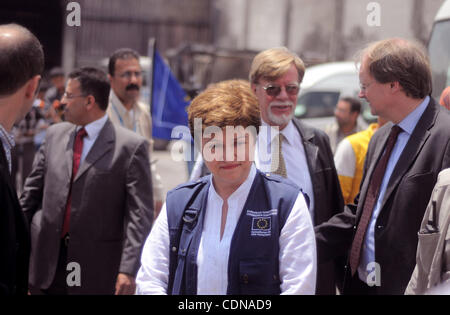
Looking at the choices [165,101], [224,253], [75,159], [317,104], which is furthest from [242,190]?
[317,104]

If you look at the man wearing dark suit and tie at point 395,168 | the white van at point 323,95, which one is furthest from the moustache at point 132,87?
the white van at point 323,95

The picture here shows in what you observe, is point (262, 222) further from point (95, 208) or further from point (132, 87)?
point (132, 87)

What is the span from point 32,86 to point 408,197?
5.68 feet

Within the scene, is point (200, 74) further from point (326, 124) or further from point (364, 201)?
point (364, 201)

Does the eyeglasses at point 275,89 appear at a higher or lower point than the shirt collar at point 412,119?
higher

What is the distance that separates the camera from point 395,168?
2.87 m

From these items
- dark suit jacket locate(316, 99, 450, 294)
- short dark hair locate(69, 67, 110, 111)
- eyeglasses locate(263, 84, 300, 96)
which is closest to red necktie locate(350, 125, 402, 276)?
dark suit jacket locate(316, 99, 450, 294)

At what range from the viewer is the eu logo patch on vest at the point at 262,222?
2207mm

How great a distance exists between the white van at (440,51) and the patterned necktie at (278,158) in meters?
2.99

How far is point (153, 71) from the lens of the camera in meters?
6.27

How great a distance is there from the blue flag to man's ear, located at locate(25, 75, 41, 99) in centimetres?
382

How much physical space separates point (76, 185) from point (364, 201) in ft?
5.81

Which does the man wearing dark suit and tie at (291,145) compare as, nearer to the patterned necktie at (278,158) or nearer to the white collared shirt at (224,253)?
the patterned necktie at (278,158)

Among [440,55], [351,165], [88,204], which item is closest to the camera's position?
[88,204]
